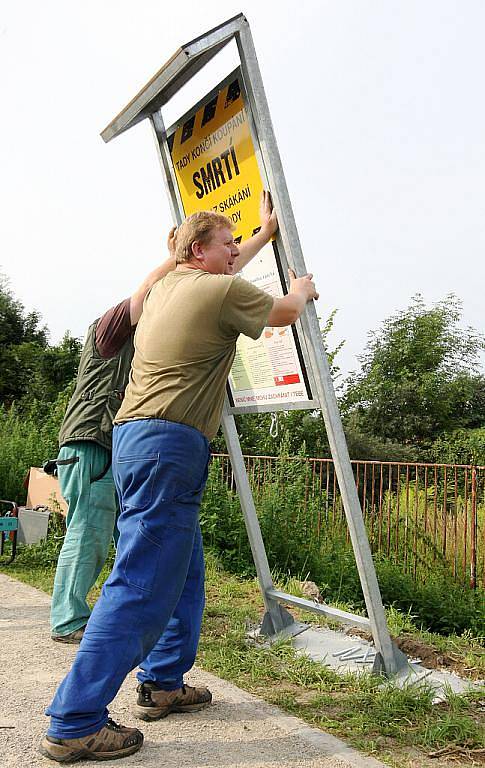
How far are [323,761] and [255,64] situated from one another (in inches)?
128

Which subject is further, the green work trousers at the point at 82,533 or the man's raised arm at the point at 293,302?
the green work trousers at the point at 82,533

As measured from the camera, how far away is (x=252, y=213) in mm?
4344

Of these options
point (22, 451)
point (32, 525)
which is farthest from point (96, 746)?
point (22, 451)

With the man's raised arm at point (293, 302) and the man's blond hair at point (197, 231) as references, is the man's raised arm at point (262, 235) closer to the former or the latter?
the man's raised arm at point (293, 302)

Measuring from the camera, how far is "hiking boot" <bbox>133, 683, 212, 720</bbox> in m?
3.57

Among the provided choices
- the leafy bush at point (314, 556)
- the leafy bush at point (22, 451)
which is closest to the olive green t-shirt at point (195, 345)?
the leafy bush at point (314, 556)

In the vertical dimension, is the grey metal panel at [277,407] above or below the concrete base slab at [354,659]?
above

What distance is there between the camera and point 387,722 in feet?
11.6

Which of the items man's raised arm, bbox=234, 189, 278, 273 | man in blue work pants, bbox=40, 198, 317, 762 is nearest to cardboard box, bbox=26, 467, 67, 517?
man's raised arm, bbox=234, 189, 278, 273

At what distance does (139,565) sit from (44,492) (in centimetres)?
646

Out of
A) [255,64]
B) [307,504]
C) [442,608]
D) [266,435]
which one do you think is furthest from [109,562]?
[255,64]

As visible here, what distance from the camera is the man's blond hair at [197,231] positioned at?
3.56 metres

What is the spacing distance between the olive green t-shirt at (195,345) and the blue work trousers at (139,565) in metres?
0.08

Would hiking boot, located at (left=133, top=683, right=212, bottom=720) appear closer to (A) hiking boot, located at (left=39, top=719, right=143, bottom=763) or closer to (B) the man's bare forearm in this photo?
(A) hiking boot, located at (left=39, top=719, right=143, bottom=763)
